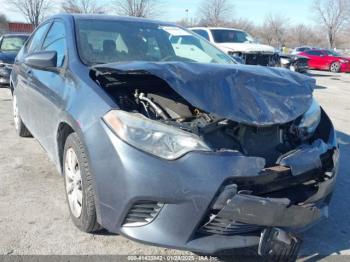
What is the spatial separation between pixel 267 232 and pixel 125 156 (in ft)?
3.14

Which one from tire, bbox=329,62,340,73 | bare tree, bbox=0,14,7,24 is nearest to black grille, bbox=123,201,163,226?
tire, bbox=329,62,340,73

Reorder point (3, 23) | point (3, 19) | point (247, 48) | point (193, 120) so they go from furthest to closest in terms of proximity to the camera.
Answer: point (3, 19) → point (3, 23) → point (247, 48) → point (193, 120)

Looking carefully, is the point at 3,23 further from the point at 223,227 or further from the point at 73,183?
the point at 223,227

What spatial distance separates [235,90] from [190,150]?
674 mm

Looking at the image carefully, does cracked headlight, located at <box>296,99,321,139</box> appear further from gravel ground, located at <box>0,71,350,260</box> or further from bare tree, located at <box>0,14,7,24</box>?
bare tree, located at <box>0,14,7,24</box>

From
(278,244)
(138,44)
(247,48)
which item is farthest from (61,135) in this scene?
(247,48)

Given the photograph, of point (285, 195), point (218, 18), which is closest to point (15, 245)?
point (285, 195)

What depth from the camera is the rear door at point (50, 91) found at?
11.3 ft

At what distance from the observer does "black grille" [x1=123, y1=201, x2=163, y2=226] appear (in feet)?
8.23

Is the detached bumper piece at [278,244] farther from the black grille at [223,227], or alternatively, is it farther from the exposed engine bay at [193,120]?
the exposed engine bay at [193,120]

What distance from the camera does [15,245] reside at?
3.00 meters

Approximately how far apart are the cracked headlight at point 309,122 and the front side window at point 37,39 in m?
2.90

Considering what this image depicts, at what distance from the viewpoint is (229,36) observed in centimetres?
1412

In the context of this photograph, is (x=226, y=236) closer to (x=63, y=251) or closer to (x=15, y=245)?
(x=63, y=251)
